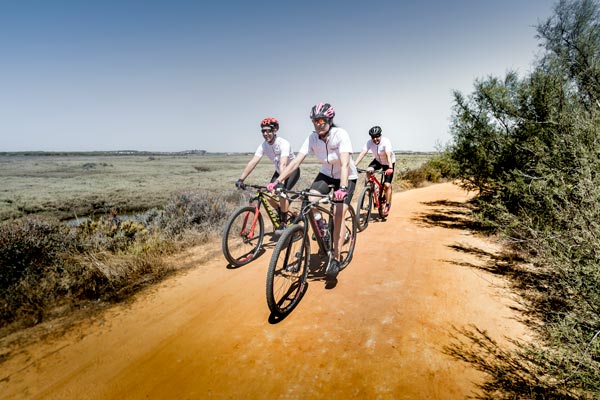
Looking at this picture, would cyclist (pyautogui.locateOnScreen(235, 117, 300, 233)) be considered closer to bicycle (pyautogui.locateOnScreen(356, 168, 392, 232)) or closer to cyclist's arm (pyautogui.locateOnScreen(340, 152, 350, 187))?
cyclist's arm (pyautogui.locateOnScreen(340, 152, 350, 187))

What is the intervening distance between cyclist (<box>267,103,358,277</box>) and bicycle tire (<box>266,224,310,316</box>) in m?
0.48

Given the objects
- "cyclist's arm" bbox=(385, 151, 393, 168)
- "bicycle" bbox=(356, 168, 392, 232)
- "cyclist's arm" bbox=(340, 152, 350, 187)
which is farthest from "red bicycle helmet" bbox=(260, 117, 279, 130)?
"cyclist's arm" bbox=(385, 151, 393, 168)

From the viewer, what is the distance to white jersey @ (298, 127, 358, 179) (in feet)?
14.4

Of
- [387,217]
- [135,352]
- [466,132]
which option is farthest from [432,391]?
[466,132]

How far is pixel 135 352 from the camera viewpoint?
9.90 ft

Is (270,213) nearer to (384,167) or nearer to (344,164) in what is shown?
(344,164)

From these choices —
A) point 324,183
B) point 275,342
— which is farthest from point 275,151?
point 275,342

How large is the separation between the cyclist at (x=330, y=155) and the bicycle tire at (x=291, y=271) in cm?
48

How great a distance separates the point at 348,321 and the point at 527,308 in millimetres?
2325

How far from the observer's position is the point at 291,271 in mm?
3881

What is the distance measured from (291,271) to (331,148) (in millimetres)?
2017

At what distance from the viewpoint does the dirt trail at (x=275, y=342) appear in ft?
8.29

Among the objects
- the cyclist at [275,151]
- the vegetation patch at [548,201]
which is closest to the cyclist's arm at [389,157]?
the vegetation patch at [548,201]

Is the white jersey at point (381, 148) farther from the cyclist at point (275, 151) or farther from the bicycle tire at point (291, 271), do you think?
the bicycle tire at point (291, 271)
